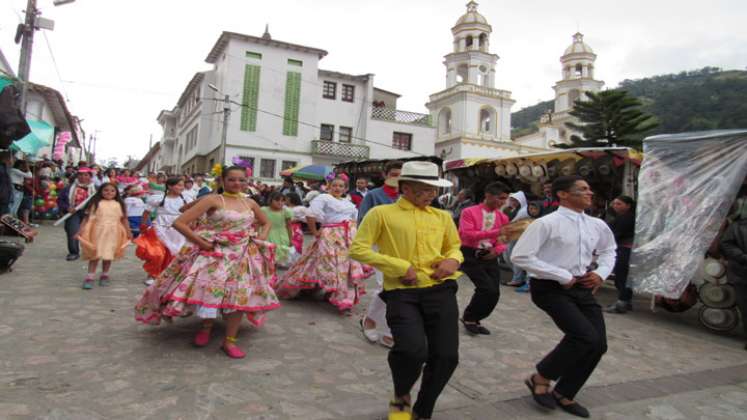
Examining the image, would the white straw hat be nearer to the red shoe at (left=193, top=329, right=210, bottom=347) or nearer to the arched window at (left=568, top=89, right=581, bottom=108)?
the red shoe at (left=193, top=329, right=210, bottom=347)

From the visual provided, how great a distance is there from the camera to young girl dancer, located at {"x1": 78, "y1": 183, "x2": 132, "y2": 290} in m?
6.61

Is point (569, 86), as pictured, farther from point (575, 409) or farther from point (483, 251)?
point (575, 409)

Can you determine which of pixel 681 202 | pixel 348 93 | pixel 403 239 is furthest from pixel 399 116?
pixel 403 239

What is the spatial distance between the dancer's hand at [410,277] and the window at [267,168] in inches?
1191

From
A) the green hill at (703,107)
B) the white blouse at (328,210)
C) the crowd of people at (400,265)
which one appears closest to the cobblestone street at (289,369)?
the crowd of people at (400,265)

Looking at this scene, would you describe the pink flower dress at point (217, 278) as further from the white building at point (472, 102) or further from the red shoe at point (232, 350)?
the white building at point (472, 102)

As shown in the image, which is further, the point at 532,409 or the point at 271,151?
the point at 271,151

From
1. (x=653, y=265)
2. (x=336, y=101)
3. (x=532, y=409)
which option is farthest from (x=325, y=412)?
(x=336, y=101)

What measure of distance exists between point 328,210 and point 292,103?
28263 mm

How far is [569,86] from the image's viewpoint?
48.0m

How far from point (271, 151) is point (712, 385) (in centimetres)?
3030

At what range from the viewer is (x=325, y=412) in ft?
10.6

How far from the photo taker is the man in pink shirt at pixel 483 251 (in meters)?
5.38

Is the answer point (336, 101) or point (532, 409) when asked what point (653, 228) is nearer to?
point (532, 409)
